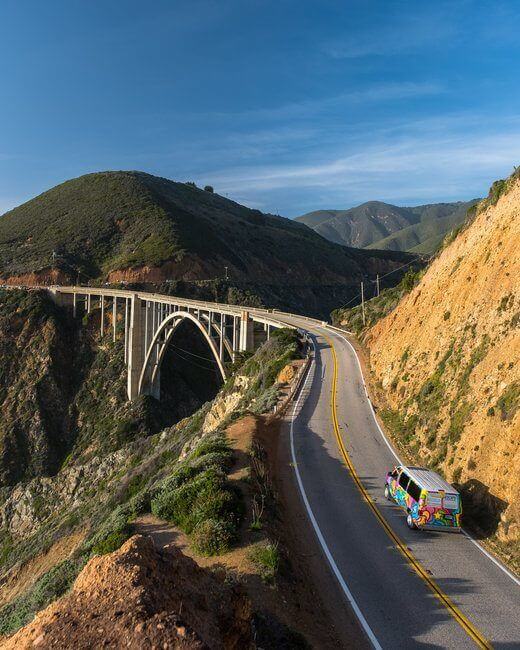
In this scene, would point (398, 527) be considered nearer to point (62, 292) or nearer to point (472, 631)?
point (472, 631)

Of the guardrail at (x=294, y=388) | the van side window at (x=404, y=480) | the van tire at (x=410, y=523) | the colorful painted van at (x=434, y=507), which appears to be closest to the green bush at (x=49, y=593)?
the van tire at (x=410, y=523)

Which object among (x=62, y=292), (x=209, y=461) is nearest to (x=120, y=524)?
(x=209, y=461)

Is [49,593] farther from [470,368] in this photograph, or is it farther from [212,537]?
[470,368]

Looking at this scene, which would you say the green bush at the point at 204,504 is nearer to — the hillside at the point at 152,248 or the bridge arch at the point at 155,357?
the bridge arch at the point at 155,357

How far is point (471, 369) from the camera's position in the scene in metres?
20.9

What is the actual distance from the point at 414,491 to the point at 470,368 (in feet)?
26.2

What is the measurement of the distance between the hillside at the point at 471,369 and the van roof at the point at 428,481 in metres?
1.58

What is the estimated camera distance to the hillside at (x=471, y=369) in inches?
621

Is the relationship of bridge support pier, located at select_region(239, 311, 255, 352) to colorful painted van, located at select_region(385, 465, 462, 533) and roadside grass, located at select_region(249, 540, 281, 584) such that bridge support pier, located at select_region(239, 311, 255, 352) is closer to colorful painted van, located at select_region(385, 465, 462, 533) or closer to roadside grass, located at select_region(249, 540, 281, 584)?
colorful painted van, located at select_region(385, 465, 462, 533)

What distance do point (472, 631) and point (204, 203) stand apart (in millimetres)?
159166

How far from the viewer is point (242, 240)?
121m

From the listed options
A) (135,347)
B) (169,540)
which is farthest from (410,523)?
(135,347)

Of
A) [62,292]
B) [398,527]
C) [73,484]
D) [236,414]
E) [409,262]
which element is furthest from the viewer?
[409,262]

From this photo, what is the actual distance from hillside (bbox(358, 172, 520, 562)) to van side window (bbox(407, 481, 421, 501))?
7.42 ft
